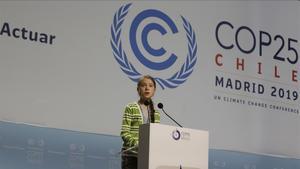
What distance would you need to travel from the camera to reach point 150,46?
5.80 metres

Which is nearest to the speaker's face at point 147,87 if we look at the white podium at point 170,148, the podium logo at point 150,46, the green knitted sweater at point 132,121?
the green knitted sweater at point 132,121

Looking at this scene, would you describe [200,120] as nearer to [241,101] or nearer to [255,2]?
[241,101]

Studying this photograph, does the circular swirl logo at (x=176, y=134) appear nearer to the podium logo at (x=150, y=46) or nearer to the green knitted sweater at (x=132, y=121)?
the green knitted sweater at (x=132, y=121)

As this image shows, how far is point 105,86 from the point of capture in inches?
211

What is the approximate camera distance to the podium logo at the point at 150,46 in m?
5.54

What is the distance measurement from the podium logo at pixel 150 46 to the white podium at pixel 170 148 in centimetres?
191

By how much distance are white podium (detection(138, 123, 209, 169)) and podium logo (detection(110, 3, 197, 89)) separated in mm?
1913

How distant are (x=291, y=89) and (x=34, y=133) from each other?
11.2 feet

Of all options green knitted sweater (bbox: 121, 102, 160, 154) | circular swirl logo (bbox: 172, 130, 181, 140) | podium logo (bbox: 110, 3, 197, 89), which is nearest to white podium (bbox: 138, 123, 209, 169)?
circular swirl logo (bbox: 172, 130, 181, 140)

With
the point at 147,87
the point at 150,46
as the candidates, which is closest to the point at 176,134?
the point at 147,87

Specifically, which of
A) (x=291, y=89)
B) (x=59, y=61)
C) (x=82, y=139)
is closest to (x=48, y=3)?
(x=59, y=61)

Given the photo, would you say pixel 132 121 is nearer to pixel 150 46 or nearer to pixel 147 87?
pixel 147 87

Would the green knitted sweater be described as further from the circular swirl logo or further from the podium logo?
the podium logo

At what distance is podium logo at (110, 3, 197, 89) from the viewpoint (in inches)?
218
